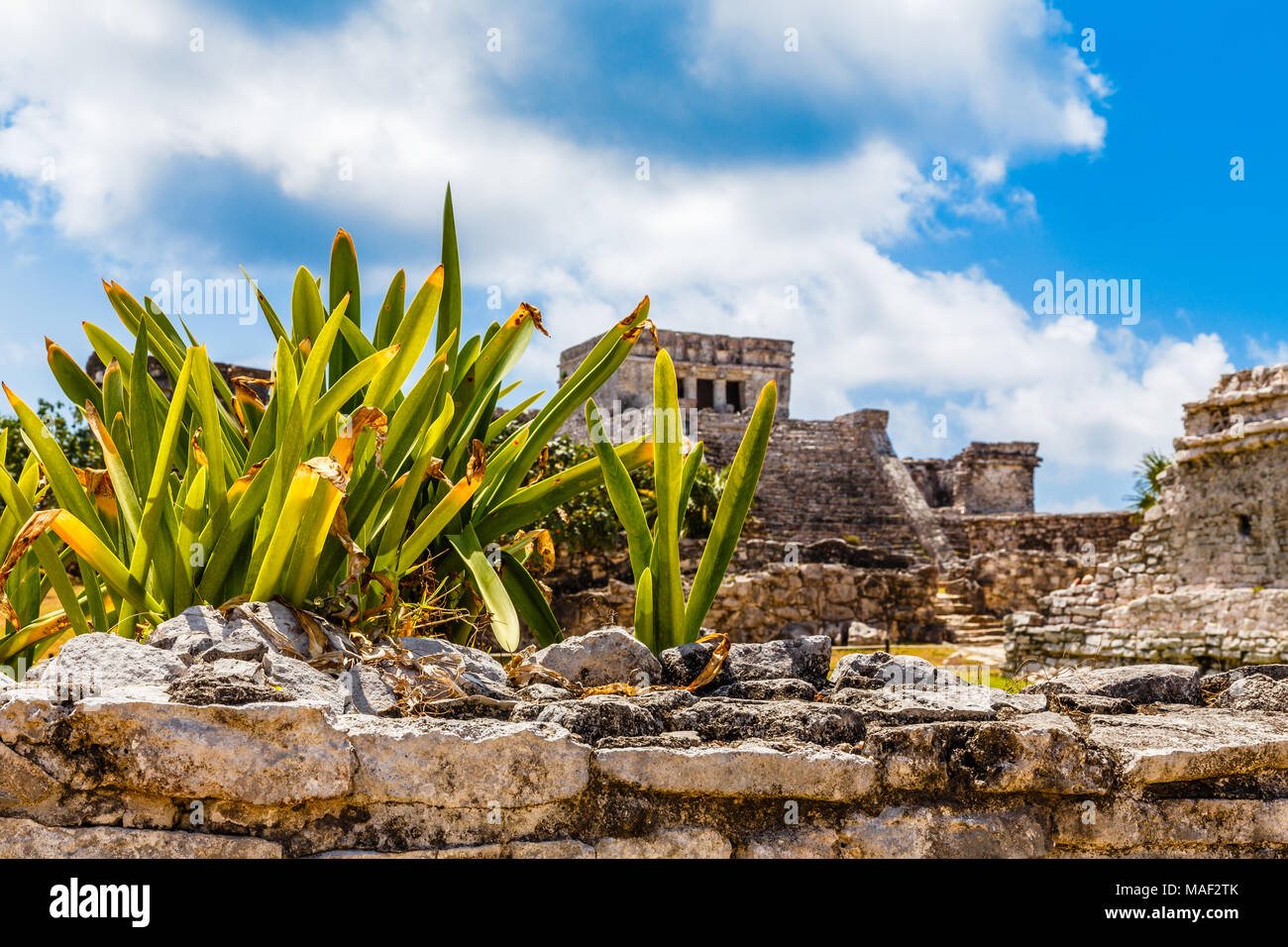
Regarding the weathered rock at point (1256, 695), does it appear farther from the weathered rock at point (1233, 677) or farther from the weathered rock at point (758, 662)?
the weathered rock at point (758, 662)

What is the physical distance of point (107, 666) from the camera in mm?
1901

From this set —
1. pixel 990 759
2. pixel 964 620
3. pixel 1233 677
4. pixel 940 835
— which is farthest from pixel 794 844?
pixel 964 620

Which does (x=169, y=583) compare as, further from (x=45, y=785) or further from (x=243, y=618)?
(x=45, y=785)

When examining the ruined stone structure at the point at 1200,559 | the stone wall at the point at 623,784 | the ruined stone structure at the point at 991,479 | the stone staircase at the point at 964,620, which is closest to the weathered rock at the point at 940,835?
the stone wall at the point at 623,784

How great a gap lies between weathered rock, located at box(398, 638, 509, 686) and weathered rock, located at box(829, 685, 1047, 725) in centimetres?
75

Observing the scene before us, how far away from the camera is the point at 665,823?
1860mm

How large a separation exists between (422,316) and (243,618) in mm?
1102

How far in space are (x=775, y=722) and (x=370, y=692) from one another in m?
0.79

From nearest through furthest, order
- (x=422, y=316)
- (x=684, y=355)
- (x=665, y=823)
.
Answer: (x=665, y=823)
(x=422, y=316)
(x=684, y=355)

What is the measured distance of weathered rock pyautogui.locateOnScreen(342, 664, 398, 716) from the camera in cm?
198

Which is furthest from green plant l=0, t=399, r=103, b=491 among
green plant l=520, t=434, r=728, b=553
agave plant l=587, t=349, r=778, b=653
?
agave plant l=587, t=349, r=778, b=653

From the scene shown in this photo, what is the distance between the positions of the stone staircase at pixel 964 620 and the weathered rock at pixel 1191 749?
13.1 metres

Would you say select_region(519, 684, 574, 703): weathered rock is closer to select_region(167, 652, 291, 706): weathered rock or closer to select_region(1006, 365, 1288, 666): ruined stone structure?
select_region(167, 652, 291, 706): weathered rock

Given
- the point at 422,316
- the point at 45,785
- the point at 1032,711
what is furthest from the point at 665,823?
the point at 422,316
